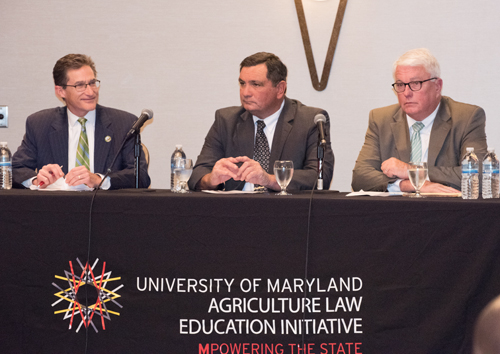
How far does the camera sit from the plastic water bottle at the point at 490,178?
214cm

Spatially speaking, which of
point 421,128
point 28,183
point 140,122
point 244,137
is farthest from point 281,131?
point 28,183

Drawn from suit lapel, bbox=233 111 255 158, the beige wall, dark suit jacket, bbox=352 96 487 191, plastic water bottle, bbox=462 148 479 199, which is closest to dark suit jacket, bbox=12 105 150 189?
suit lapel, bbox=233 111 255 158

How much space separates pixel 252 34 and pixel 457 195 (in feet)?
7.34

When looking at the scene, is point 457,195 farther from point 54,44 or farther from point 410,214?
point 54,44

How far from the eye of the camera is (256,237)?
1997 millimetres

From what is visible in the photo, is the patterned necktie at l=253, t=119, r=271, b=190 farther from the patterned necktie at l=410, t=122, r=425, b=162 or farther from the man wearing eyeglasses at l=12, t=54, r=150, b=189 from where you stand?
the patterned necktie at l=410, t=122, r=425, b=162

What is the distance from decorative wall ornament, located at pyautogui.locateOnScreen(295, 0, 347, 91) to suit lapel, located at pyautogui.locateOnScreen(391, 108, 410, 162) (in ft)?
3.00

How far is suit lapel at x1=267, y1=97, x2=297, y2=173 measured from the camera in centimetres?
299

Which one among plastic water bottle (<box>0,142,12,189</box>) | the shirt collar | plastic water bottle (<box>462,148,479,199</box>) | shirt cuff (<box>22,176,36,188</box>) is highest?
the shirt collar

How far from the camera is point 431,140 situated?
291cm

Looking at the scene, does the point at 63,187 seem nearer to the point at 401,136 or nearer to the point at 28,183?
the point at 28,183

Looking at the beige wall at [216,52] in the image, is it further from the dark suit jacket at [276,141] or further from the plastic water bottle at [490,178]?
the plastic water bottle at [490,178]

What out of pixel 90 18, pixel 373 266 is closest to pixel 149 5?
pixel 90 18

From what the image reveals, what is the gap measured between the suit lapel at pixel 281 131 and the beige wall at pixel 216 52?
2.74 ft
